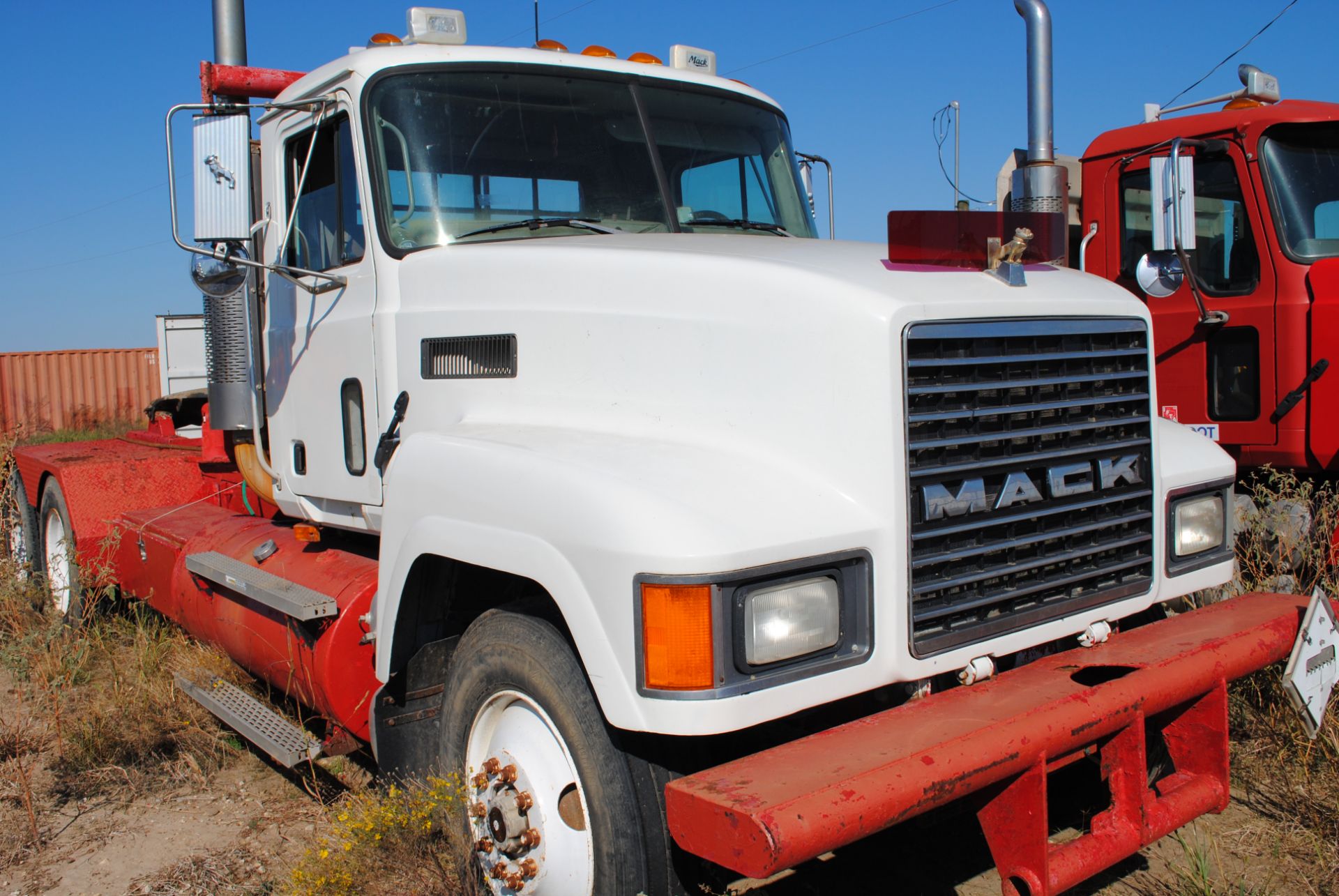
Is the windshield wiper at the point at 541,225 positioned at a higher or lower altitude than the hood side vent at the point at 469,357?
higher

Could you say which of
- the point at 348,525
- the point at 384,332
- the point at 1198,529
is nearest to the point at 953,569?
the point at 1198,529

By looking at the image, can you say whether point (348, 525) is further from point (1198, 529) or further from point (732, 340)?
point (1198, 529)

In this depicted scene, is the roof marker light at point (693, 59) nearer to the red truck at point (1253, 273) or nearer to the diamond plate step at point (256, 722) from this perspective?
the red truck at point (1253, 273)

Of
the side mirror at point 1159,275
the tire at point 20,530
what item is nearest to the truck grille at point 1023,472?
the side mirror at point 1159,275

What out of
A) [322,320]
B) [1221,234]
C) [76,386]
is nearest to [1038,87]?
[1221,234]

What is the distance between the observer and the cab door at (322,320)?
3.97m

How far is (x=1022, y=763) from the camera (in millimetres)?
2498

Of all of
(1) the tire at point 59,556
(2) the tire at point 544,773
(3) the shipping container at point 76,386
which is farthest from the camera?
(3) the shipping container at point 76,386

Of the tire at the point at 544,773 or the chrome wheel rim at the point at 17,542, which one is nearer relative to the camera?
the tire at the point at 544,773

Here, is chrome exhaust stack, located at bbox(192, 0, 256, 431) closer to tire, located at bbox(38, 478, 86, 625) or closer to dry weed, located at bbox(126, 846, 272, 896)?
A: tire, located at bbox(38, 478, 86, 625)

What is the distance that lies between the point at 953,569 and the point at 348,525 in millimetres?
2432

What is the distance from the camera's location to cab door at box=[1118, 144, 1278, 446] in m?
5.79

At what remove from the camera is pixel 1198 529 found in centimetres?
351

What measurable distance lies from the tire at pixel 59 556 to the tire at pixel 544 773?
4074mm
